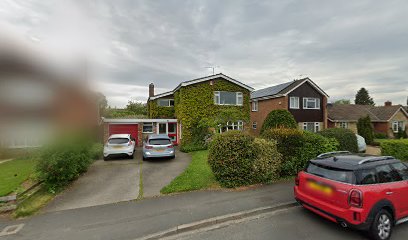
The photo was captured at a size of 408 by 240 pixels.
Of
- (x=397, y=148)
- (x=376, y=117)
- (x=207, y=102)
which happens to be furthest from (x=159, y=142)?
(x=376, y=117)

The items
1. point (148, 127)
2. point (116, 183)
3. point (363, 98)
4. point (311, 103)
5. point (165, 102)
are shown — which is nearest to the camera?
point (116, 183)

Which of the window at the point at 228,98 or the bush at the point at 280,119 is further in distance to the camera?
the window at the point at 228,98

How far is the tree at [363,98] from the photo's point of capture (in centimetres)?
5281

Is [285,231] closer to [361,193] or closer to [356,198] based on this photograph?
[356,198]

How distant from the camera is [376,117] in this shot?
95.1 ft

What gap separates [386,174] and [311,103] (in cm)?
2045

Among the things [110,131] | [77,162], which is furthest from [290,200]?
[110,131]

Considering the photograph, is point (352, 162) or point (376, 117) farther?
point (376, 117)

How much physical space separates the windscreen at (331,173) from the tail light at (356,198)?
0.82ft

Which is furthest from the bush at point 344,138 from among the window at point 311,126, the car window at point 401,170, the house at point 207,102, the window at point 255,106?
the window at point 255,106

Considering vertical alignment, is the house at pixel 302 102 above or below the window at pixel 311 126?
above

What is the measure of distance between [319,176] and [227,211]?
7.84 ft

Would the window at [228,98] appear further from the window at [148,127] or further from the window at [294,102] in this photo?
the window at [294,102]

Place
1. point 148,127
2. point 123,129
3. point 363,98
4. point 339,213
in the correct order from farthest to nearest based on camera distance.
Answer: point 363,98 < point 148,127 < point 123,129 < point 339,213
